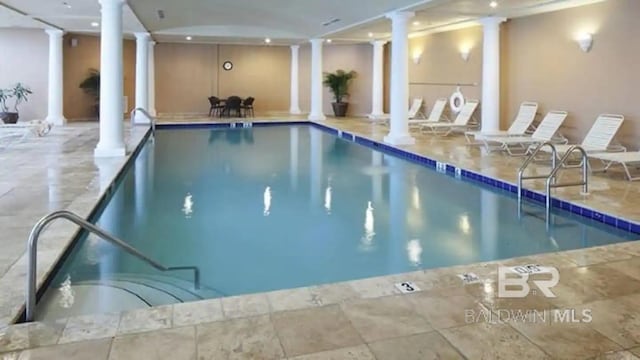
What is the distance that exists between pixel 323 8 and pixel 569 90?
4.93 meters

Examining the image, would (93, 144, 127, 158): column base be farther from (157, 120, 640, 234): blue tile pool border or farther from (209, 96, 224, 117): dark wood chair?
(209, 96, 224, 117): dark wood chair

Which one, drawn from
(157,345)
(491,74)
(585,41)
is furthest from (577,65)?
(157,345)

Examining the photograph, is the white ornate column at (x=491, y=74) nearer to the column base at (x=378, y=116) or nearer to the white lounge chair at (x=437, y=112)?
the white lounge chair at (x=437, y=112)

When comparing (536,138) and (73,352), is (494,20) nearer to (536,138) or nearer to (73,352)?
(536,138)

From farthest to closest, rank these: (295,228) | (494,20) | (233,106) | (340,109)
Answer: (340,109) < (233,106) < (494,20) < (295,228)

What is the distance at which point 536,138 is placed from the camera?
931 cm

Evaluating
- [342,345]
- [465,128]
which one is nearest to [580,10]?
[465,128]

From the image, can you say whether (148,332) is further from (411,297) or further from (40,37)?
(40,37)

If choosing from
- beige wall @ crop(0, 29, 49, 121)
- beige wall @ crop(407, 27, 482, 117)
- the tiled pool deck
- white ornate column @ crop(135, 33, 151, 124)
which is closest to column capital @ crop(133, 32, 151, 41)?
white ornate column @ crop(135, 33, 151, 124)

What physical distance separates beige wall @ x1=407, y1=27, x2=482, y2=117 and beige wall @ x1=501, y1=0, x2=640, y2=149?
1.19 m

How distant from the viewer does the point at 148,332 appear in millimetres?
2701

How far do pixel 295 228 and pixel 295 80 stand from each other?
13.7m

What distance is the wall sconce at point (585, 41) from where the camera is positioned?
29.8ft
